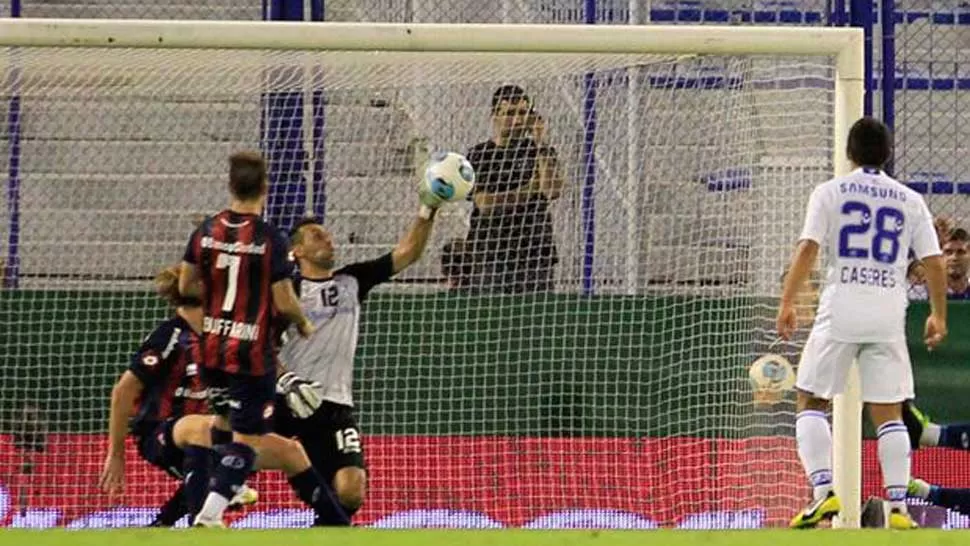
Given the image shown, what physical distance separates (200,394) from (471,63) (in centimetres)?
189

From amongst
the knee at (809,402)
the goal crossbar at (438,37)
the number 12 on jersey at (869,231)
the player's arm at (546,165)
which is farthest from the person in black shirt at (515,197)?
the number 12 on jersey at (869,231)

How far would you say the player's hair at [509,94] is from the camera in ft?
32.9

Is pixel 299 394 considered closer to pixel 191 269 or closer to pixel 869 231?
pixel 191 269

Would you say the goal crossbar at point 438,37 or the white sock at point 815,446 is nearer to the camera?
the white sock at point 815,446

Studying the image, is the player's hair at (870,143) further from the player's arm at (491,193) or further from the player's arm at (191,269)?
the player's arm at (191,269)

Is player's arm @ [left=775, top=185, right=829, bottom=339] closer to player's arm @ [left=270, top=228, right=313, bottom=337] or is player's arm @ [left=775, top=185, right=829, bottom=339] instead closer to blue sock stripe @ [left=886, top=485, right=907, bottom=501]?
blue sock stripe @ [left=886, top=485, right=907, bottom=501]

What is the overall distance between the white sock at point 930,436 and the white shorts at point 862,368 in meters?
2.17

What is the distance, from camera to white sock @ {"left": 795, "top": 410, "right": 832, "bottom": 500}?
29.0ft

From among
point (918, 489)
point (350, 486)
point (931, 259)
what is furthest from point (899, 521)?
point (350, 486)

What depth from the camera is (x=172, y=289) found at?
9492 mm

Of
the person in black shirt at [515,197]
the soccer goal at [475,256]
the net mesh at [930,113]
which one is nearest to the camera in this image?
the soccer goal at [475,256]

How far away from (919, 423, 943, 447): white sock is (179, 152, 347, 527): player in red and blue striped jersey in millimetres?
3804

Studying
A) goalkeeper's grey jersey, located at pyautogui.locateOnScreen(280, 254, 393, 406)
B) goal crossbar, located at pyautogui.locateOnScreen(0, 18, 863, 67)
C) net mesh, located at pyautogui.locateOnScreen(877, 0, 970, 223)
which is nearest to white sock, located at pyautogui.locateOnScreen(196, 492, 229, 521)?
goalkeeper's grey jersey, located at pyautogui.locateOnScreen(280, 254, 393, 406)

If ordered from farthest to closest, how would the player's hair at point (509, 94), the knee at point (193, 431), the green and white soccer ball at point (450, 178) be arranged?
the player's hair at point (509, 94)
the knee at point (193, 431)
the green and white soccer ball at point (450, 178)
